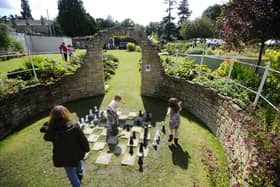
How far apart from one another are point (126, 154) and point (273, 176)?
9.76 feet

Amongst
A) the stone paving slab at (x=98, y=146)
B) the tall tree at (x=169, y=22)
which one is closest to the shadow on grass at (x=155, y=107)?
the stone paving slab at (x=98, y=146)

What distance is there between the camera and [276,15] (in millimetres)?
4598

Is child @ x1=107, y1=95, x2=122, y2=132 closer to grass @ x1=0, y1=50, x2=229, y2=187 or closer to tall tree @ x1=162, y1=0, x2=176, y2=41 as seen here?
grass @ x1=0, y1=50, x2=229, y2=187

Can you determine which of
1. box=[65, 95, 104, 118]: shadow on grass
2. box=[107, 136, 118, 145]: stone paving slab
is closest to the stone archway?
box=[65, 95, 104, 118]: shadow on grass

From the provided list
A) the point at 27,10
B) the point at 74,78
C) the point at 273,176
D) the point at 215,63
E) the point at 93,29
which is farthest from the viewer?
the point at 27,10

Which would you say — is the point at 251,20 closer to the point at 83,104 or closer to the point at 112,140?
the point at 112,140

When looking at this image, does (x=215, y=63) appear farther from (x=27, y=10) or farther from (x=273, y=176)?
(x=27, y=10)

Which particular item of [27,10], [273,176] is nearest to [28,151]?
[273,176]

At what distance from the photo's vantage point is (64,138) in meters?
2.44

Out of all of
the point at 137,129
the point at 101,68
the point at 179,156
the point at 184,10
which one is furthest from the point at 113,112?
the point at 184,10

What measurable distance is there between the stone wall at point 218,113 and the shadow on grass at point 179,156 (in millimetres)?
917

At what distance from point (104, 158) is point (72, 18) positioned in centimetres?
4508

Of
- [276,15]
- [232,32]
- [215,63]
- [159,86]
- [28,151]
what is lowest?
[28,151]

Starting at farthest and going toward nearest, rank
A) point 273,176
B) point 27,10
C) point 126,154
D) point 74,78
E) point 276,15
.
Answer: point 27,10
point 74,78
point 276,15
point 126,154
point 273,176
